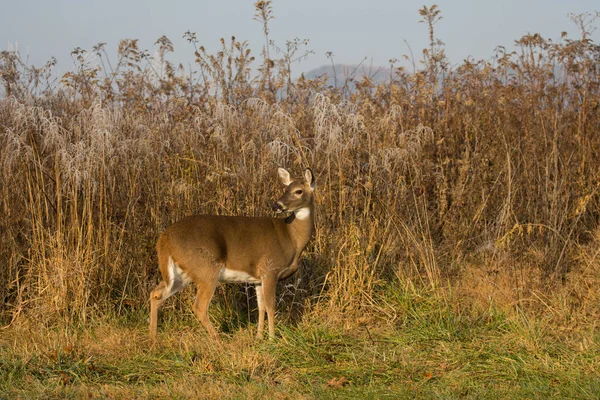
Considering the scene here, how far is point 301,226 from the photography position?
7391mm

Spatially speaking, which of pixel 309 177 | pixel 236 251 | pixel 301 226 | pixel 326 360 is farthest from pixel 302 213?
pixel 326 360

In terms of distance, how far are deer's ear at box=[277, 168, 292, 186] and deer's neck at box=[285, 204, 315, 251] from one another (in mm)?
305

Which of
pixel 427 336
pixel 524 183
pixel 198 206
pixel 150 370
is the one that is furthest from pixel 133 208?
pixel 524 183

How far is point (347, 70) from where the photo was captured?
10.4m

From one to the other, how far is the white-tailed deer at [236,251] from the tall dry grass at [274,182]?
1.74 ft

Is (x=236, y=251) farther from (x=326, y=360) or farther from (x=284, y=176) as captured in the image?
(x=326, y=360)

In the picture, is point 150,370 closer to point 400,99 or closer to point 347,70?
point 400,99

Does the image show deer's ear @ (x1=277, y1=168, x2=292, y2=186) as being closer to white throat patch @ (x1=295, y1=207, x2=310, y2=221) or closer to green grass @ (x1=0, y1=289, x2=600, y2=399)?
white throat patch @ (x1=295, y1=207, x2=310, y2=221)

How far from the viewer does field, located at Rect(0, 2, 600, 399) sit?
19.5 feet

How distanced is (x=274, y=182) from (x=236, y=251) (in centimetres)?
136

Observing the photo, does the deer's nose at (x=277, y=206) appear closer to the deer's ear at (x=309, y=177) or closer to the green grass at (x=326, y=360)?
the deer's ear at (x=309, y=177)

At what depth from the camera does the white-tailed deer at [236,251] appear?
6797 millimetres

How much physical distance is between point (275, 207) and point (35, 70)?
3544 millimetres

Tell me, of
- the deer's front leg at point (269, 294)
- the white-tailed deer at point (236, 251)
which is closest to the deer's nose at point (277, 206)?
the white-tailed deer at point (236, 251)
